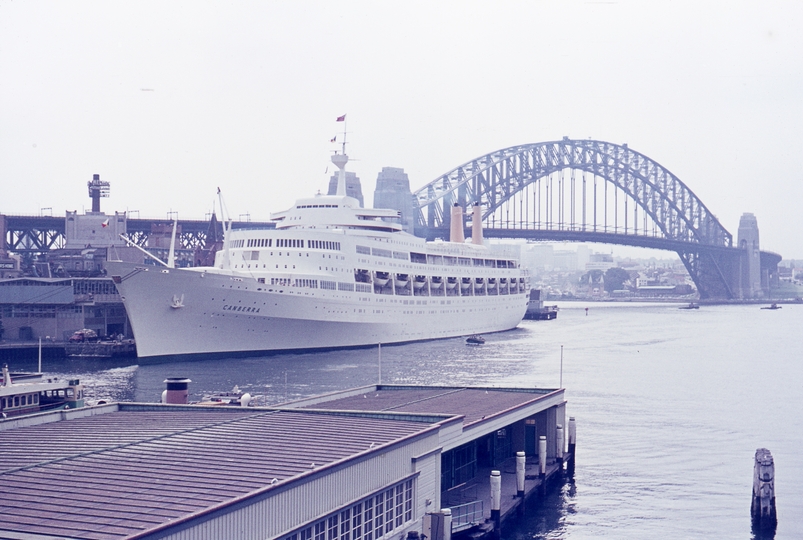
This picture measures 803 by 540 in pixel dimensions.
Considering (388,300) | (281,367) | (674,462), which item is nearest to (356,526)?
(674,462)

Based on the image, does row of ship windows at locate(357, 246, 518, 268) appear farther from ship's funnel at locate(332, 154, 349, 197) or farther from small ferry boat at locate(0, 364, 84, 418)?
small ferry boat at locate(0, 364, 84, 418)

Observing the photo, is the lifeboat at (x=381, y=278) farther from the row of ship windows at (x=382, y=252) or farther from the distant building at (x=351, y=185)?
the distant building at (x=351, y=185)

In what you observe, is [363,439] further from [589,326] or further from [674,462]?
[589,326]

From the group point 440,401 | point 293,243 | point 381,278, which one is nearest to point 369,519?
point 440,401

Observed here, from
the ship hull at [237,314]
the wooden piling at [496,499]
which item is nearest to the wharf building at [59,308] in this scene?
the ship hull at [237,314]

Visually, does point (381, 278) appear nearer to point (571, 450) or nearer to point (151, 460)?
point (571, 450)

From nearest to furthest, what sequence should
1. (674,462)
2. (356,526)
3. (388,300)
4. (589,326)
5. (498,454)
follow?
(356,526) < (498,454) < (674,462) < (388,300) < (589,326)
